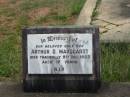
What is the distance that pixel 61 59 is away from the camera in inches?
189

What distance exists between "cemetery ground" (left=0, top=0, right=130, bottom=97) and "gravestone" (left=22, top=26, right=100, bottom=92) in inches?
5.8

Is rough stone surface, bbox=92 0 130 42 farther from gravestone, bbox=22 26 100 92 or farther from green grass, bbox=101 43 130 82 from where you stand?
gravestone, bbox=22 26 100 92

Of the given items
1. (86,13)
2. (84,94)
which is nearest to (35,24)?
(86,13)

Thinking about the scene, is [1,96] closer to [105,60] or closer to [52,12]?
[105,60]

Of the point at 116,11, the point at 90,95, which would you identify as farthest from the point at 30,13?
the point at 90,95

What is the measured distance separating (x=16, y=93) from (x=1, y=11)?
14.9 feet

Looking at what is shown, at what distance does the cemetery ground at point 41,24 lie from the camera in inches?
218

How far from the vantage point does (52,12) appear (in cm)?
897

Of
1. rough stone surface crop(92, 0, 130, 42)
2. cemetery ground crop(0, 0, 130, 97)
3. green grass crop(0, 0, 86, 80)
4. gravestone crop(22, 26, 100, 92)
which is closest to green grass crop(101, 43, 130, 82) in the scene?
cemetery ground crop(0, 0, 130, 97)

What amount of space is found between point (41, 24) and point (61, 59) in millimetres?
3401

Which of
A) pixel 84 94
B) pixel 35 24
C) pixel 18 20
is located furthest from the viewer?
pixel 18 20

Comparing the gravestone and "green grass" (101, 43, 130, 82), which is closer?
the gravestone

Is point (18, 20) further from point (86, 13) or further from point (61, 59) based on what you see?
point (61, 59)

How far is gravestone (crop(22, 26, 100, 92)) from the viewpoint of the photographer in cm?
476
